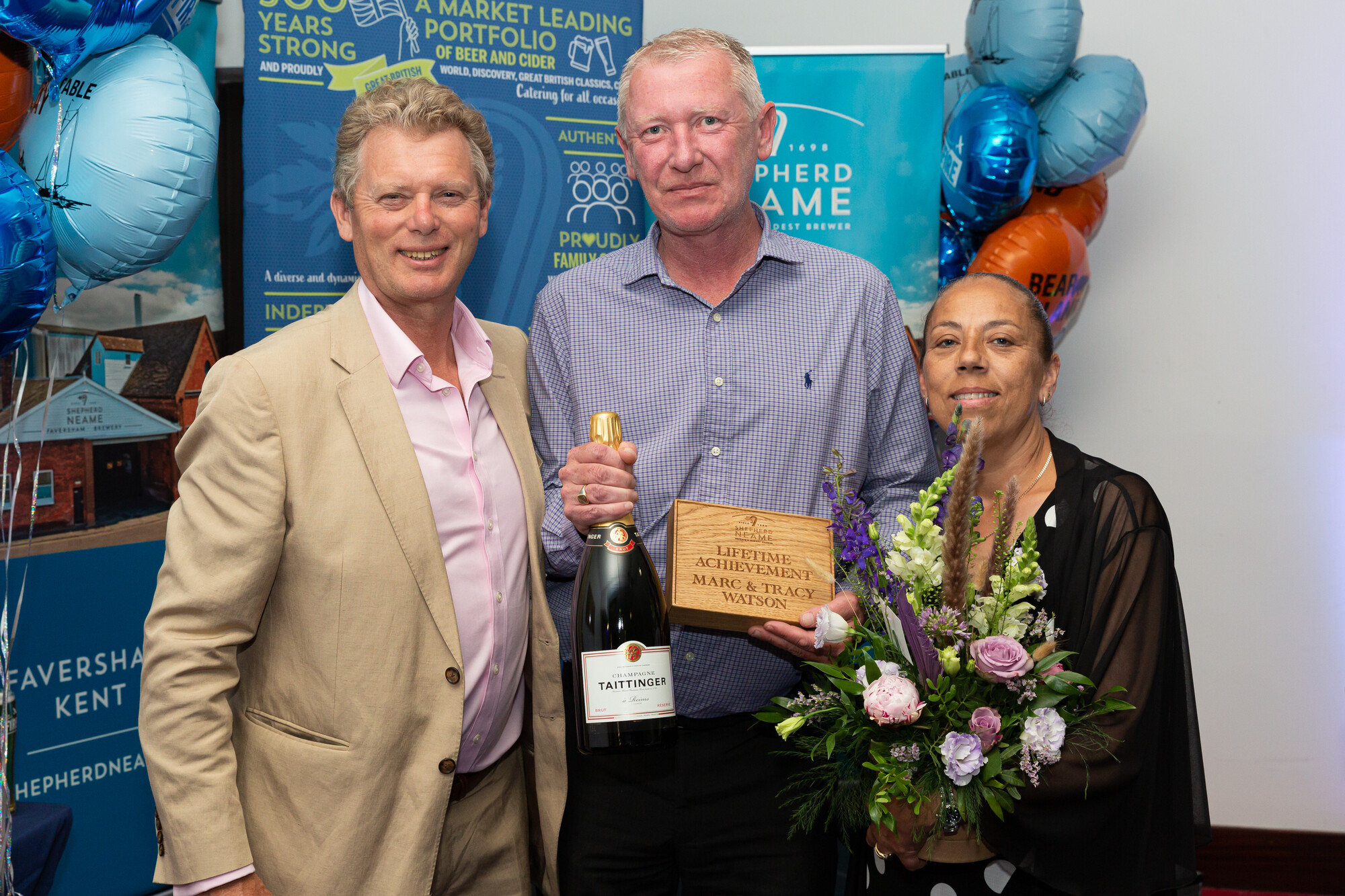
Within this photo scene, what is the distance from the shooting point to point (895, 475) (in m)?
1.87

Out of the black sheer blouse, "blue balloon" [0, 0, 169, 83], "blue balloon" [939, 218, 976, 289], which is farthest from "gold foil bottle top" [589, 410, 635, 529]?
"blue balloon" [939, 218, 976, 289]

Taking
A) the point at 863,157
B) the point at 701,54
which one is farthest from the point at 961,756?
the point at 863,157

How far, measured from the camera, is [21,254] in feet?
5.46

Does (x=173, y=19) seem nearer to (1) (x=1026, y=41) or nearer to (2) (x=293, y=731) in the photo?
(2) (x=293, y=731)

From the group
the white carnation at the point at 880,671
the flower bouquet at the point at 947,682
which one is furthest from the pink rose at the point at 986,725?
the white carnation at the point at 880,671

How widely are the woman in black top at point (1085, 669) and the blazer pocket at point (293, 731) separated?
2.94 ft

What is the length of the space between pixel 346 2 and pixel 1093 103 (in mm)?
2219

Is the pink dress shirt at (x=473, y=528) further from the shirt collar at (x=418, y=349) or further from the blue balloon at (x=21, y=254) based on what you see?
the blue balloon at (x=21, y=254)

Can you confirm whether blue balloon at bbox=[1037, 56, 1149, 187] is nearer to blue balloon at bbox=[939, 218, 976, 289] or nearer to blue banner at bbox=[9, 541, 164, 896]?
blue balloon at bbox=[939, 218, 976, 289]

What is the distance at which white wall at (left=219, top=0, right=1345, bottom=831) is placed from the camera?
3467 mm

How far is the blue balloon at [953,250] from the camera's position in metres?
3.11

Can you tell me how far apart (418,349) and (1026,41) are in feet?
7.04

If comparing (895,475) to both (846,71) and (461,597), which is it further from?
(846,71)

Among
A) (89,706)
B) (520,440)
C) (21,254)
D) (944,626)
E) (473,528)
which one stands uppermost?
(21,254)
